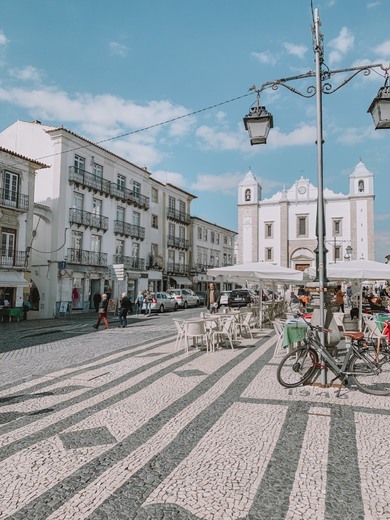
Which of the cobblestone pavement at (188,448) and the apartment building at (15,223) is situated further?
the apartment building at (15,223)

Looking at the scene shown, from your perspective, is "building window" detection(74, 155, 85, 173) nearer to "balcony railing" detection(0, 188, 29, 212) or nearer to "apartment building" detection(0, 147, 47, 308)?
"apartment building" detection(0, 147, 47, 308)

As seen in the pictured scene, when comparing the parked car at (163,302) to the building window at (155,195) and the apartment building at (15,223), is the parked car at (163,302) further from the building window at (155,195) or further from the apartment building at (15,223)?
the building window at (155,195)

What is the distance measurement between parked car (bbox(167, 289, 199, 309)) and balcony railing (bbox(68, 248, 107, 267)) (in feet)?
18.9

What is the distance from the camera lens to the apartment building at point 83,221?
2403 centimetres

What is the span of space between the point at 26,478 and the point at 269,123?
233 inches

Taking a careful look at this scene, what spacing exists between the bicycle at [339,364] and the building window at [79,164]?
904 inches

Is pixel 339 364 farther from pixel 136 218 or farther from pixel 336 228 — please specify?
pixel 336 228

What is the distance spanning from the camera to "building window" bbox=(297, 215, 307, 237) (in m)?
48.6

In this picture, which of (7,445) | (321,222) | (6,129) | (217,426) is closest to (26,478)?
(7,445)

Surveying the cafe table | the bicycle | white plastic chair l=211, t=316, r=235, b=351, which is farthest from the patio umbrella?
the bicycle

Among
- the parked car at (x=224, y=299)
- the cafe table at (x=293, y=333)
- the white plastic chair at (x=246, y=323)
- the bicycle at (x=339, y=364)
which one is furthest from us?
the parked car at (x=224, y=299)

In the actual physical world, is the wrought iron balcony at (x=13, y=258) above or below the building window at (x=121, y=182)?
below

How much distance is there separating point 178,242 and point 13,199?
835 inches

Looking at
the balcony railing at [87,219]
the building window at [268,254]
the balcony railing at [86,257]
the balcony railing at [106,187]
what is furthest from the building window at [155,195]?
the building window at [268,254]
